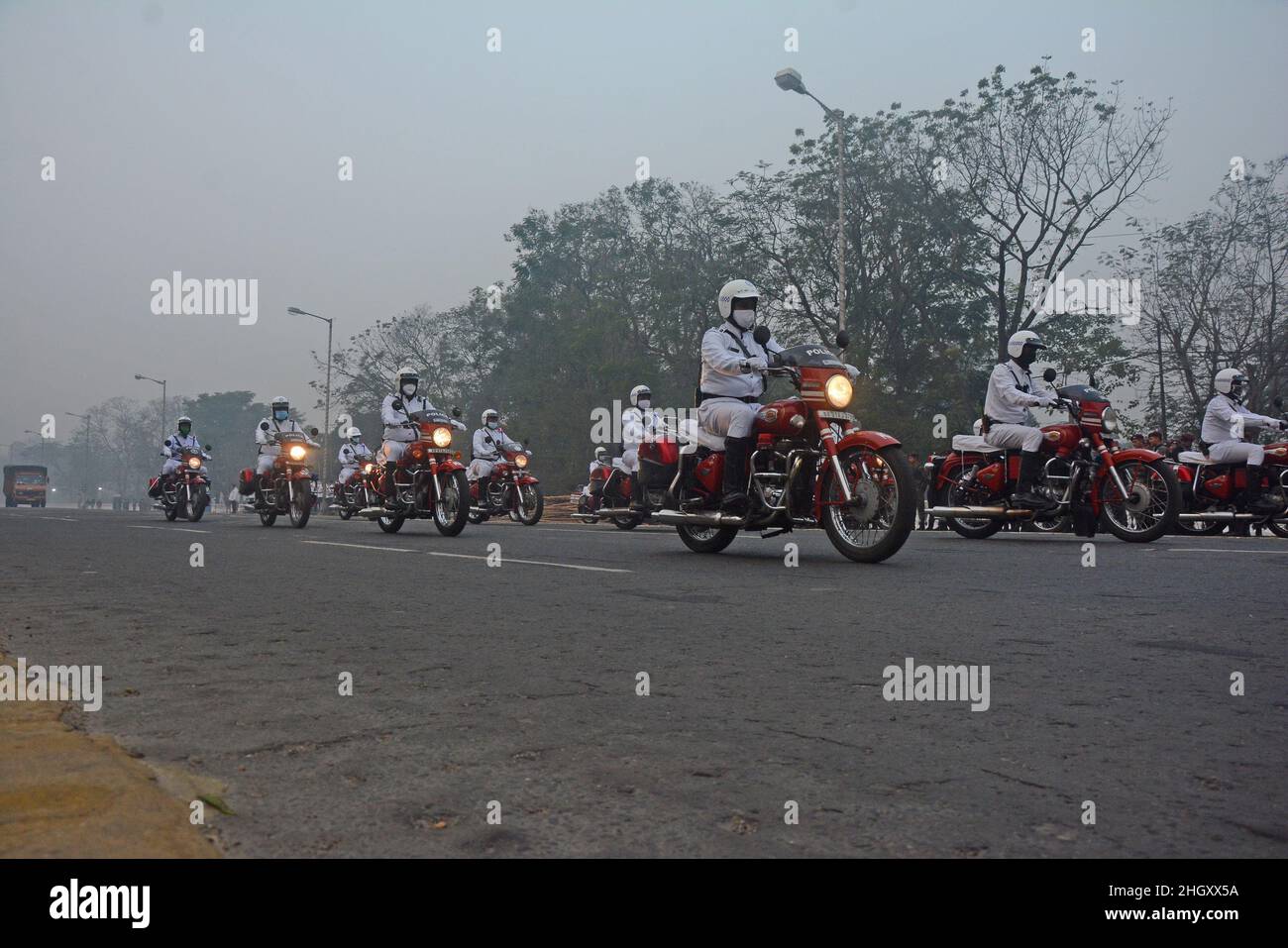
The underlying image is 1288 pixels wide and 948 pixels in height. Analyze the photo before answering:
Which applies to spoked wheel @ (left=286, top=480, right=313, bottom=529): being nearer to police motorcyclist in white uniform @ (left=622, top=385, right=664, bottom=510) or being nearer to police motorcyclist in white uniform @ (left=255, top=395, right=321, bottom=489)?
police motorcyclist in white uniform @ (left=255, top=395, right=321, bottom=489)

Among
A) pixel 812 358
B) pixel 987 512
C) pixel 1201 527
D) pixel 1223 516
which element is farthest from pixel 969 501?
pixel 1201 527

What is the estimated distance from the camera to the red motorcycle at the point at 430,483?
14.9 meters

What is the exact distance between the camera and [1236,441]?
14.6 metres

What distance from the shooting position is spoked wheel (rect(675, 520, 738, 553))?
10.5 metres

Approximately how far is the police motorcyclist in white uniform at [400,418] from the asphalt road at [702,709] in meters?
8.32

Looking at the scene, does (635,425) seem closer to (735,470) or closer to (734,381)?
(734,381)

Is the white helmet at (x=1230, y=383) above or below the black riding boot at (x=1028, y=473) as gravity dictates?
above

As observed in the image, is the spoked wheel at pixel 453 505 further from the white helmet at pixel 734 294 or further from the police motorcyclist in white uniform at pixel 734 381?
the white helmet at pixel 734 294

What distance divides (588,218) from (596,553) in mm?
55685

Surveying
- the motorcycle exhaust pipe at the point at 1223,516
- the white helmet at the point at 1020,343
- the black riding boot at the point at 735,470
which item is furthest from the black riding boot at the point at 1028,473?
the black riding boot at the point at 735,470

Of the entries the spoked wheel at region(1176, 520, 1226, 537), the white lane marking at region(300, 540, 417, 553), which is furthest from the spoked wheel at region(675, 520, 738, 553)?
the spoked wheel at region(1176, 520, 1226, 537)

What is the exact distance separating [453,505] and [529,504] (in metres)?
6.24

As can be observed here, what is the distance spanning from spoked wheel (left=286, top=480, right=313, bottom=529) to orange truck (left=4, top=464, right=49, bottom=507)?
2548 inches
